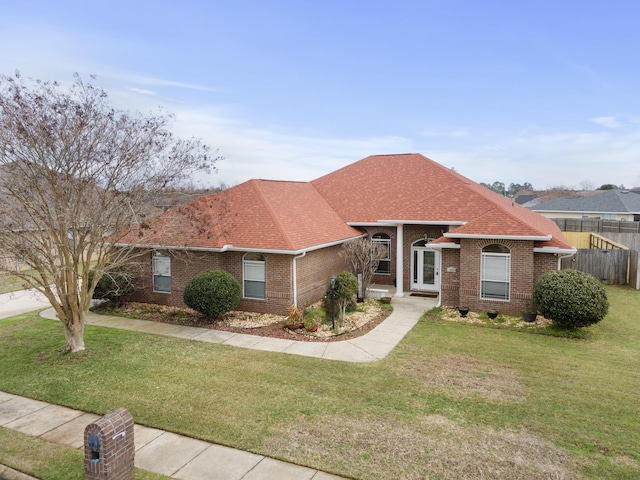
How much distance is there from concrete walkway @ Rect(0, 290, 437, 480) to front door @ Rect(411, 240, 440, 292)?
665 centimetres

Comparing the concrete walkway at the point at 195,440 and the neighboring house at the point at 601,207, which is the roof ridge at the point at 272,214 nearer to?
the concrete walkway at the point at 195,440

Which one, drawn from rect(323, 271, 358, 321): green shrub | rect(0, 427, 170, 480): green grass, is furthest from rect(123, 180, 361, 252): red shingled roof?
rect(0, 427, 170, 480): green grass

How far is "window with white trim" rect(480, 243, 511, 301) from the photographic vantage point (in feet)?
48.6

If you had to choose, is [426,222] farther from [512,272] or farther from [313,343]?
[313,343]

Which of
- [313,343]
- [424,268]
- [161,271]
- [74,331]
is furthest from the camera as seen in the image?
[424,268]

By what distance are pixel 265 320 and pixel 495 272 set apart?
8.18 m

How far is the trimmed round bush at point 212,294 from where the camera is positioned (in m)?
13.9

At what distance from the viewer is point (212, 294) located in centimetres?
1391

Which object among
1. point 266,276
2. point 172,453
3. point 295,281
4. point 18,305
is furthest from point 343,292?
point 18,305

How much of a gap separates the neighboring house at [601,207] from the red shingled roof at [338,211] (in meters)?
27.8

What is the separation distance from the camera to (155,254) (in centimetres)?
1695

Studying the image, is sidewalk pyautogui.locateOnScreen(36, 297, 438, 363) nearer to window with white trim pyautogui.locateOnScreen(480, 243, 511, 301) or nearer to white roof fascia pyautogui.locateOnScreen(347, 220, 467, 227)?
window with white trim pyautogui.locateOnScreen(480, 243, 511, 301)

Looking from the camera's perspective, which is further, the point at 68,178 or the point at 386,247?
the point at 386,247

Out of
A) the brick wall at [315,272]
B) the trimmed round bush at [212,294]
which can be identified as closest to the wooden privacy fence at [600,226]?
the brick wall at [315,272]
